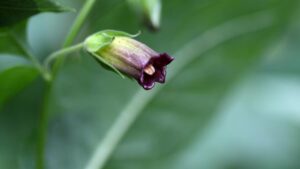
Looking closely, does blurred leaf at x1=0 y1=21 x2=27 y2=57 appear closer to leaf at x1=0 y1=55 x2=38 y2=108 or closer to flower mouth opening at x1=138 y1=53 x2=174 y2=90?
leaf at x1=0 y1=55 x2=38 y2=108

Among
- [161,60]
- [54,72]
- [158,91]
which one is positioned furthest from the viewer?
[158,91]

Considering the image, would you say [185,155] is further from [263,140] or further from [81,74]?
[263,140]

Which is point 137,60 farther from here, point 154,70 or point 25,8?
point 25,8

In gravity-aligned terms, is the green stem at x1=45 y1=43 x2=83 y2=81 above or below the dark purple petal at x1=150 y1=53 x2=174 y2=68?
below

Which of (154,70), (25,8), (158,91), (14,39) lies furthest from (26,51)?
(158,91)

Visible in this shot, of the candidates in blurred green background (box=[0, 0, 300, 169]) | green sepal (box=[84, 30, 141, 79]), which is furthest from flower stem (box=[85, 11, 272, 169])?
green sepal (box=[84, 30, 141, 79])

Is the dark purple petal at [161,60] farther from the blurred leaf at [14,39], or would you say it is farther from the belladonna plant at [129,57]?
the blurred leaf at [14,39]

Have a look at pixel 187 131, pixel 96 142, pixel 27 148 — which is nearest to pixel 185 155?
pixel 187 131
